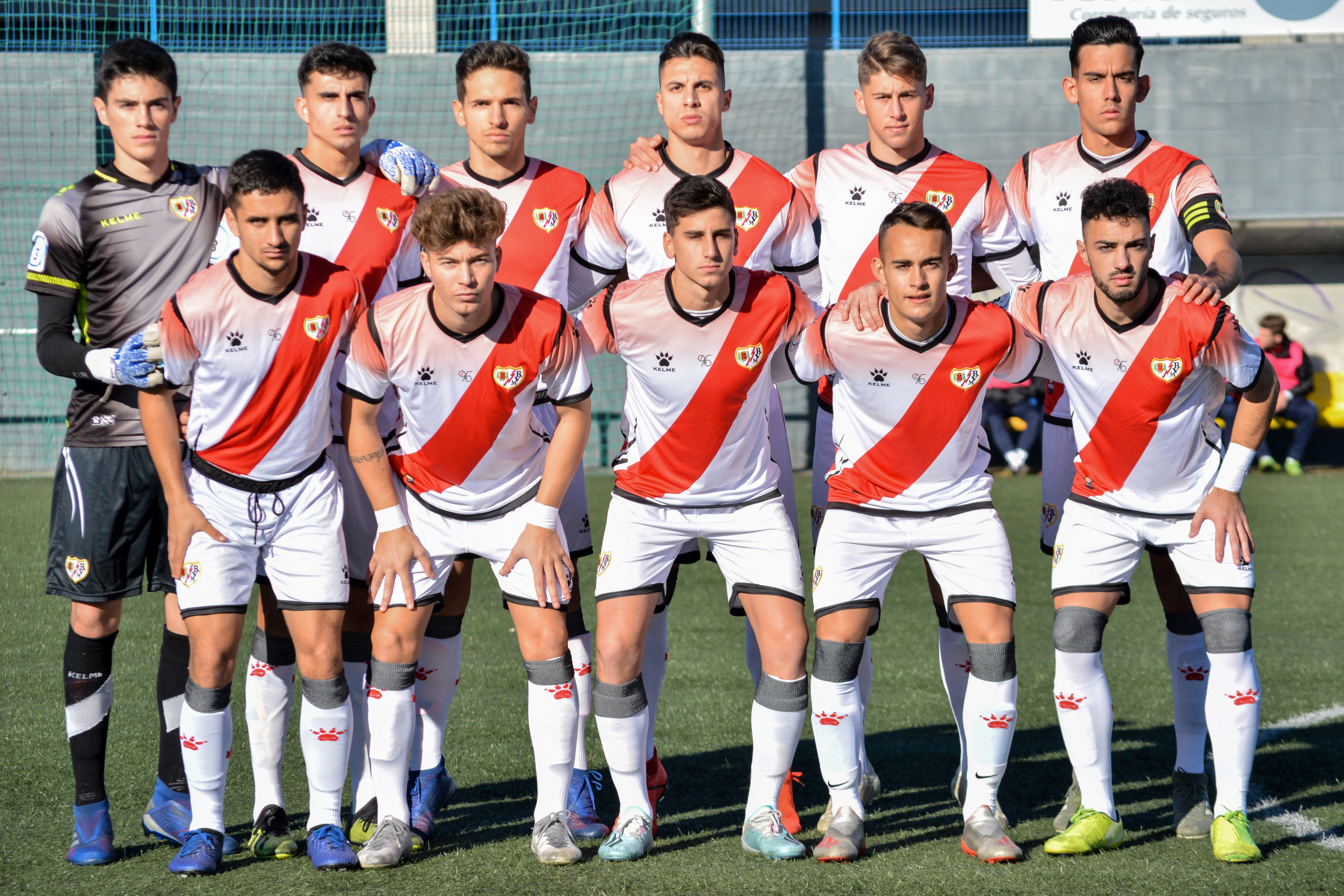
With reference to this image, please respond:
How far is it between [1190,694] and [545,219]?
2.75m

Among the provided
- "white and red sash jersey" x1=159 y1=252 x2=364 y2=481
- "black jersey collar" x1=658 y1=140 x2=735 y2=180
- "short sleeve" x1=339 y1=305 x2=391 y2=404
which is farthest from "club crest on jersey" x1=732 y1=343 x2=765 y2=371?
"white and red sash jersey" x1=159 y1=252 x2=364 y2=481

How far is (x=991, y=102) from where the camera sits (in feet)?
44.6

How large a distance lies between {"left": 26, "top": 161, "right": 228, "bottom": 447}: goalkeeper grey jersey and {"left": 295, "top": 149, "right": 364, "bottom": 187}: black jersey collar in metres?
0.38

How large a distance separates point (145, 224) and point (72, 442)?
2.40ft

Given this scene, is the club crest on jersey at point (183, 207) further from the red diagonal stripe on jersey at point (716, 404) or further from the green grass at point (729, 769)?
the green grass at point (729, 769)

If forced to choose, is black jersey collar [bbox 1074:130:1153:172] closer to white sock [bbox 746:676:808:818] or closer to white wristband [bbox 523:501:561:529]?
white sock [bbox 746:676:808:818]

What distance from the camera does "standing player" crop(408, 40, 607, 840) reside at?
431 centimetres

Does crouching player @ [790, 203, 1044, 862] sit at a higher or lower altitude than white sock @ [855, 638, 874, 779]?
higher

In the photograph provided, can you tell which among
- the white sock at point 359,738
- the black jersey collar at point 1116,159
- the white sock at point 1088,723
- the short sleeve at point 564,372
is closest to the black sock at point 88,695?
the white sock at point 359,738

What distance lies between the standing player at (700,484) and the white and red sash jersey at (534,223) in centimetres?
49

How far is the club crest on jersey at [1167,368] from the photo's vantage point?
12.8 feet

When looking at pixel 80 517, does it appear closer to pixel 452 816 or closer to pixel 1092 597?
pixel 452 816

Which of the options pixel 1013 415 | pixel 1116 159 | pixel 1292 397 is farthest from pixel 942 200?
pixel 1292 397

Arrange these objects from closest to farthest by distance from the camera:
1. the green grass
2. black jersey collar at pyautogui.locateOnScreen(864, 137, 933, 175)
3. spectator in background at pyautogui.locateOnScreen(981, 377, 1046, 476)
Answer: the green grass
black jersey collar at pyautogui.locateOnScreen(864, 137, 933, 175)
spectator in background at pyautogui.locateOnScreen(981, 377, 1046, 476)
